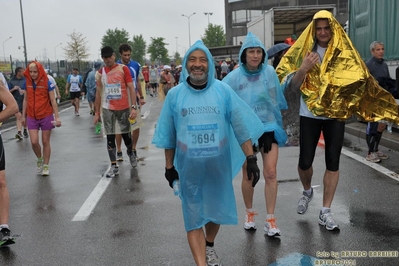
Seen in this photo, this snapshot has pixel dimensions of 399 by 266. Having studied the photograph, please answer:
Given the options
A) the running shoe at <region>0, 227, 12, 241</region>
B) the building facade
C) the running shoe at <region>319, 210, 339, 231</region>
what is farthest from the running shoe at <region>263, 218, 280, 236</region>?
the building facade

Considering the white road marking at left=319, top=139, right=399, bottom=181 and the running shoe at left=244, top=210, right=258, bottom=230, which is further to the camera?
the white road marking at left=319, top=139, right=399, bottom=181

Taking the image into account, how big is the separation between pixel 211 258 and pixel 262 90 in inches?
65.5

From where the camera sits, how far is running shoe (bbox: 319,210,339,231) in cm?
479

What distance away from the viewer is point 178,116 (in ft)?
12.1

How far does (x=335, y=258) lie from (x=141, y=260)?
162cm

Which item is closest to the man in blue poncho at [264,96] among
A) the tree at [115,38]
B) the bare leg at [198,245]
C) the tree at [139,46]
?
the bare leg at [198,245]

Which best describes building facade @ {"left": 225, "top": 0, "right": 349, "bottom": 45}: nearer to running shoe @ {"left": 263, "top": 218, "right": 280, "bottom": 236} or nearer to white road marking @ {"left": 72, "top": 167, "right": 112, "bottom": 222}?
white road marking @ {"left": 72, "top": 167, "right": 112, "bottom": 222}

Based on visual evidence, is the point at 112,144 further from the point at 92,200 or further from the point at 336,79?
the point at 336,79

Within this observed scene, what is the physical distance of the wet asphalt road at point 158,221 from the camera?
4.34m

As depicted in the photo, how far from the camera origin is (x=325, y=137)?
495 cm

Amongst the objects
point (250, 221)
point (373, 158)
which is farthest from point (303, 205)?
point (373, 158)

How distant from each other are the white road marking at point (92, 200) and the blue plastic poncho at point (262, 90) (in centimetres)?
229

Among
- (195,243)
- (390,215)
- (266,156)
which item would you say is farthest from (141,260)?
(390,215)

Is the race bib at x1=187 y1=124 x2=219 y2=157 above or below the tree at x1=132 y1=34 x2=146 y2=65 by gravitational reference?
below
